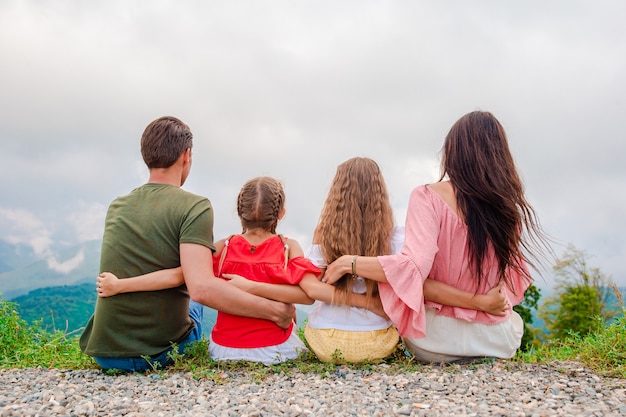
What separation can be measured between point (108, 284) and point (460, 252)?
335cm

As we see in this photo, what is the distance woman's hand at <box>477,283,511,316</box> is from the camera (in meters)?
5.26

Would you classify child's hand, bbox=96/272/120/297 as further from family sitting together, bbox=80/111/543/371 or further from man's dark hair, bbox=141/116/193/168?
man's dark hair, bbox=141/116/193/168

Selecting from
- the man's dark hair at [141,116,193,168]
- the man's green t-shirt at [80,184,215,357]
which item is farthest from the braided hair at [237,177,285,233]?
the man's dark hair at [141,116,193,168]

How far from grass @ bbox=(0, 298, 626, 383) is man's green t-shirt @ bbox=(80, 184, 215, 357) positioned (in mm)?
414

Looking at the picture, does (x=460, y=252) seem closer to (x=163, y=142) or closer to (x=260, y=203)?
(x=260, y=203)

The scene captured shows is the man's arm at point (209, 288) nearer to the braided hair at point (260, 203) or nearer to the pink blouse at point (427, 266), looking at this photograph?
the braided hair at point (260, 203)

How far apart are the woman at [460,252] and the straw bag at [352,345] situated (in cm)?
24

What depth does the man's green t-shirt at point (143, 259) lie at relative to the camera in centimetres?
512

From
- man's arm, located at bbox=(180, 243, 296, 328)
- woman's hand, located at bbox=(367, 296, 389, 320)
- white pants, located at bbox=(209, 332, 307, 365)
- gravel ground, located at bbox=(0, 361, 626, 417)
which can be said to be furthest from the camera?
white pants, located at bbox=(209, 332, 307, 365)

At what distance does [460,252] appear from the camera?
206 inches

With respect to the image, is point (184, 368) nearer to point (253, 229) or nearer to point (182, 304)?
point (182, 304)

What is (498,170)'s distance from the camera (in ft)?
17.3

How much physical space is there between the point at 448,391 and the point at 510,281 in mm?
1624

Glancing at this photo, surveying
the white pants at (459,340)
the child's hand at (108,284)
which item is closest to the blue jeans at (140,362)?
the child's hand at (108,284)
